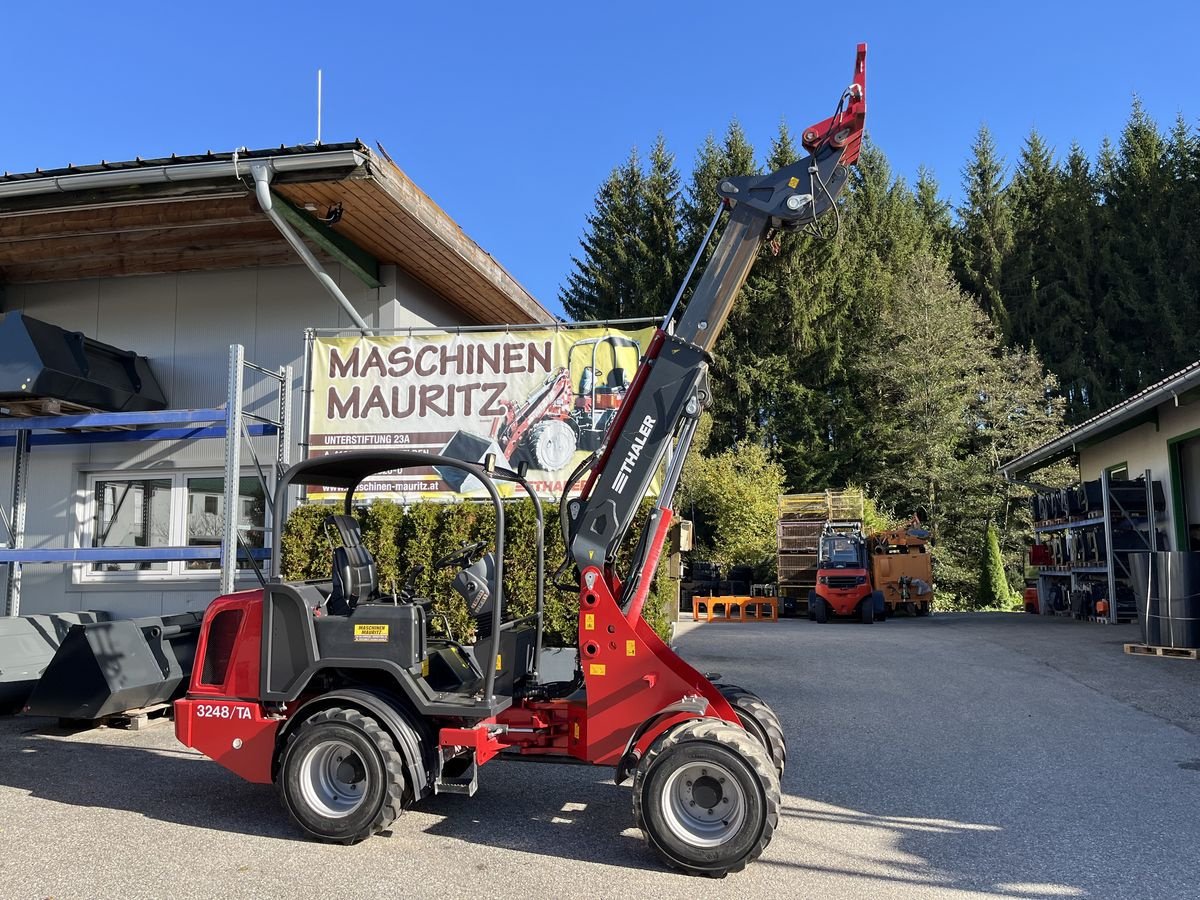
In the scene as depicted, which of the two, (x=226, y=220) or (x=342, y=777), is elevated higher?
(x=226, y=220)

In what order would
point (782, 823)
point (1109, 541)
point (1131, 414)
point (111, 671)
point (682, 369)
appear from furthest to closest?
point (1109, 541)
point (1131, 414)
point (111, 671)
point (682, 369)
point (782, 823)

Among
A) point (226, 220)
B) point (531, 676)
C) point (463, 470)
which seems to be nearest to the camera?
point (463, 470)

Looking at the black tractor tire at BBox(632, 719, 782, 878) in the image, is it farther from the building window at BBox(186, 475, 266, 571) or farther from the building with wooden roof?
the building window at BBox(186, 475, 266, 571)

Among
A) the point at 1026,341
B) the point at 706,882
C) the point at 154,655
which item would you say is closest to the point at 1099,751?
the point at 706,882

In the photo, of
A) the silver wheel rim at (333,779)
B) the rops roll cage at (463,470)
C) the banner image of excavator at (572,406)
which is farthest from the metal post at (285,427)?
the silver wheel rim at (333,779)

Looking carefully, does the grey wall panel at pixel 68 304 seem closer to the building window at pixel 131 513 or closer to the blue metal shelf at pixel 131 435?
the blue metal shelf at pixel 131 435

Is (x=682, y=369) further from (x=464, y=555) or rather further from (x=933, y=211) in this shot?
(x=933, y=211)

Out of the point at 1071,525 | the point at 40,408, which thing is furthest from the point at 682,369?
the point at 1071,525

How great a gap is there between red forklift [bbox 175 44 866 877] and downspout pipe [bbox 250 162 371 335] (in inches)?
174

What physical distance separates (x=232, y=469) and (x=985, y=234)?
4136 centimetres

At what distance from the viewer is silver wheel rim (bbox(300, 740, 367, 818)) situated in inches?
195

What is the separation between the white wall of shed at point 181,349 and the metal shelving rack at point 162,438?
242 mm

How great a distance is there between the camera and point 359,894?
4.21 meters

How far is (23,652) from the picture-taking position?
29.1 feet
